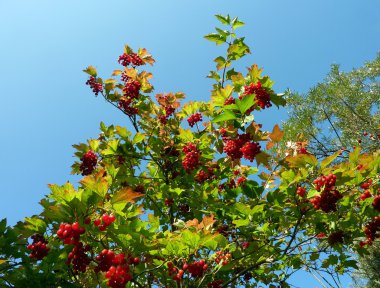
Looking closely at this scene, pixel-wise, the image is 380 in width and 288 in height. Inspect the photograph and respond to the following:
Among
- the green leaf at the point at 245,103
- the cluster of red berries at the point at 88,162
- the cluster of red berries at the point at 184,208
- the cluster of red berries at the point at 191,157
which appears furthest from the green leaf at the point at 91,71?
the green leaf at the point at 245,103

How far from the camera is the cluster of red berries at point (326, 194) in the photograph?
338 cm

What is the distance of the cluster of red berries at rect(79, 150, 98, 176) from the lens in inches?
218

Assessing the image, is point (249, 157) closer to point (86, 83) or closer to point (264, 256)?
point (264, 256)

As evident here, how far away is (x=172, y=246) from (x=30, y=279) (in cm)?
143

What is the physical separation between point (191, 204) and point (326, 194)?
7.42 feet

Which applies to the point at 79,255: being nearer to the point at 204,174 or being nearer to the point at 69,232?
the point at 69,232

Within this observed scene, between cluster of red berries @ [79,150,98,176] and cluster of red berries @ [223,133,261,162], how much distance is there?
2565 millimetres

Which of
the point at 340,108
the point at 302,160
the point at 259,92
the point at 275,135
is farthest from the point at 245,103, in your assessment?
the point at 340,108

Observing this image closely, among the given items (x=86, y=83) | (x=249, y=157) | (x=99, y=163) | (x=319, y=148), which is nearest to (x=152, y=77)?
(x=86, y=83)

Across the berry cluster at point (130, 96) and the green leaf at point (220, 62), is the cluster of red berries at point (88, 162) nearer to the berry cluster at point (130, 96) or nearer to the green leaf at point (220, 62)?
the berry cluster at point (130, 96)

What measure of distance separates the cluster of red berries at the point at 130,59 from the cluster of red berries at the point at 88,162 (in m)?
2.15

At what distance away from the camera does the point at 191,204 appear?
5.11m

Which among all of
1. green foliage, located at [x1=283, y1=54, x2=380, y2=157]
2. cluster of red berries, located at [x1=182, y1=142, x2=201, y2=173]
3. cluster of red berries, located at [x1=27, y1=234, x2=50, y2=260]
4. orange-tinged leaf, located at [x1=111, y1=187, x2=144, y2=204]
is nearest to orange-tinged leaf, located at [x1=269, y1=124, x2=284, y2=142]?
cluster of red berries, located at [x1=182, y1=142, x2=201, y2=173]

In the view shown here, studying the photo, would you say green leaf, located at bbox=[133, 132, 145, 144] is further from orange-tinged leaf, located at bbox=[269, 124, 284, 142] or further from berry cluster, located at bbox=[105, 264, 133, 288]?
berry cluster, located at bbox=[105, 264, 133, 288]
